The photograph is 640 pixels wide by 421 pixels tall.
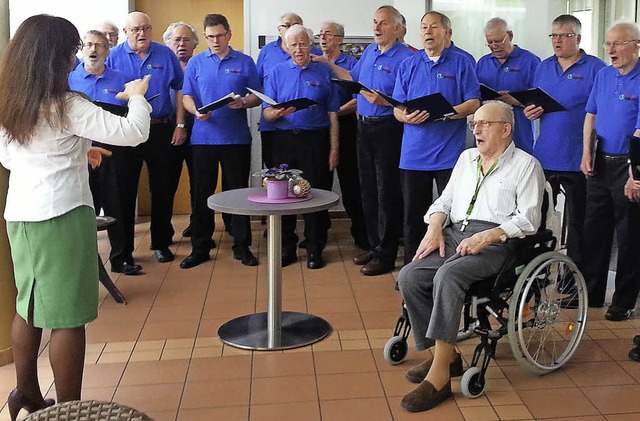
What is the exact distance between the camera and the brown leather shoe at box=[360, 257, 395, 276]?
15.8ft

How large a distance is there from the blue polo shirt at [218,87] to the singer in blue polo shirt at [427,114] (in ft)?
4.00

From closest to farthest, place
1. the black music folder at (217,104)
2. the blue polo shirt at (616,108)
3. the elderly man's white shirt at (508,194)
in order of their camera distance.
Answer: the elderly man's white shirt at (508,194) < the blue polo shirt at (616,108) < the black music folder at (217,104)

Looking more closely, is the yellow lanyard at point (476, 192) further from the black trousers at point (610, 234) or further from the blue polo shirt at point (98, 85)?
the blue polo shirt at point (98, 85)

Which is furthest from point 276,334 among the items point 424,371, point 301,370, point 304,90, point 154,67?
point 154,67

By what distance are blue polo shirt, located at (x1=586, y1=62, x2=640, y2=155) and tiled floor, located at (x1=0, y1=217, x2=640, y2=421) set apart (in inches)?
37.4

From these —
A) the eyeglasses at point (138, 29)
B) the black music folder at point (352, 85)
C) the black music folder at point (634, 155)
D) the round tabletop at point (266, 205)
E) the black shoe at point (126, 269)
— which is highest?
the eyeglasses at point (138, 29)

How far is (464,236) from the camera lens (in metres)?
3.20

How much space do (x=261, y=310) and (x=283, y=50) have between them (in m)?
2.21

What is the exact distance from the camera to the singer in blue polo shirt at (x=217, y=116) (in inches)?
194

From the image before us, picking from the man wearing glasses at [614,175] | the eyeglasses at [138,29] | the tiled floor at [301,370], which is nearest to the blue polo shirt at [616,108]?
the man wearing glasses at [614,175]

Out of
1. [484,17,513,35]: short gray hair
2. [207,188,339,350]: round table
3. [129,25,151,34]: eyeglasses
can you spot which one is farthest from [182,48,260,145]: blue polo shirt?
[484,17,513,35]: short gray hair

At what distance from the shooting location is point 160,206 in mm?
5250

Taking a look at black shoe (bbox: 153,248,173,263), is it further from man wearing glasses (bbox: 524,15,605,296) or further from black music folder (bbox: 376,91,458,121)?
man wearing glasses (bbox: 524,15,605,296)

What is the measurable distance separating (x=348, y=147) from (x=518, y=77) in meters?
1.41
